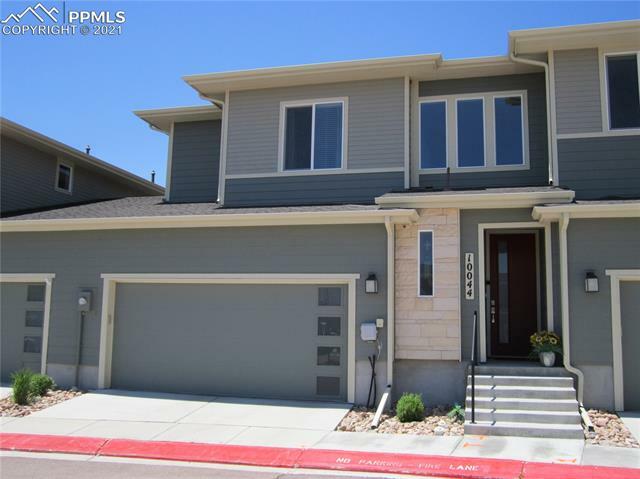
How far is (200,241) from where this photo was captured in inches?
446

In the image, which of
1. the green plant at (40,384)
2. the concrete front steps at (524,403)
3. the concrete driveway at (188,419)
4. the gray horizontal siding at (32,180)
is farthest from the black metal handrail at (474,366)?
the gray horizontal siding at (32,180)

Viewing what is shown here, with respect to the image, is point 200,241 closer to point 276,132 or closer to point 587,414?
point 276,132

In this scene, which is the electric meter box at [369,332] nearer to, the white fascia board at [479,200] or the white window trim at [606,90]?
the white fascia board at [479,200]

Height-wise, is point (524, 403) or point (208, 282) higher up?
point (208, 282)

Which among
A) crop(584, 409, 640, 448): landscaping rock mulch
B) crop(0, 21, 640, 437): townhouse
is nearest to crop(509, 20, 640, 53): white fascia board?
crop(0, 21, 640, 437): townhouse

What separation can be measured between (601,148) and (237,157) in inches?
281

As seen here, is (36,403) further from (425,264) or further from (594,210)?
(594,210)

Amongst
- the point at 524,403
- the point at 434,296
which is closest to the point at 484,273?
the point at 434,296

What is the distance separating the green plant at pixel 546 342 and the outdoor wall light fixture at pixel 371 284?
2687mm

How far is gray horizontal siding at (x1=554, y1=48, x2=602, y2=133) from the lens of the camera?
11.0 m

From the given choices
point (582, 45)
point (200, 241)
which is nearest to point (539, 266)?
point (582, 45)

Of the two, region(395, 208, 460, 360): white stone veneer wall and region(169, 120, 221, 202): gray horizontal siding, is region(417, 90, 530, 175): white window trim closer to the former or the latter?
region(395, 208, 460, 360): white stone veneer wall

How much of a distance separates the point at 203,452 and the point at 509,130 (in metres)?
8.36

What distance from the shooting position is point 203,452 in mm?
7734
